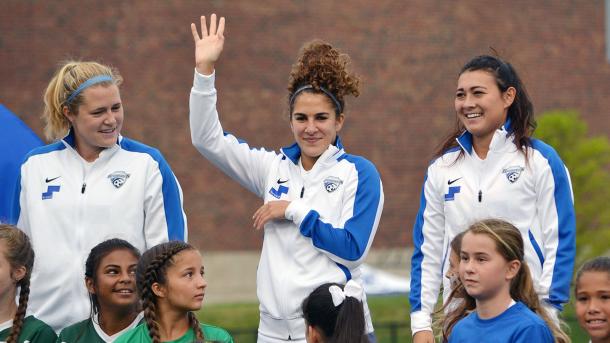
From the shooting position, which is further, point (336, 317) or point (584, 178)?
point (584, 178)

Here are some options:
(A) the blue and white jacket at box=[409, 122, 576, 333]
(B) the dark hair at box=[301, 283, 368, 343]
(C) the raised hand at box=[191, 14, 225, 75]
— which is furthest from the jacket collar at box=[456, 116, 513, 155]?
(C) the raised hand at box=[191, 14, 225, 75]

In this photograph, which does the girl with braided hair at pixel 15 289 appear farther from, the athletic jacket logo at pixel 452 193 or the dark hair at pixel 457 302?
the athletic jacket logo at pixel 452 193

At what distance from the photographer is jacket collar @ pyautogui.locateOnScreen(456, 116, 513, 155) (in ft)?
21.0

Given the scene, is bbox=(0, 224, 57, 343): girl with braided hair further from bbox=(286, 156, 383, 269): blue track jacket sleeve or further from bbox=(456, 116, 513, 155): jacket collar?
bbox=(456, 116, 513, 155): jacket collar

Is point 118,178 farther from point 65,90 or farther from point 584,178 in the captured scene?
point 584,178

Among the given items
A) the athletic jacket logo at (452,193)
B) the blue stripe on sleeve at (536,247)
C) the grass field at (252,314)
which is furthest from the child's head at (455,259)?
the grass field at (252,314)

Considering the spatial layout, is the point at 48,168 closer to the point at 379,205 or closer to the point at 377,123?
the point at 379,205

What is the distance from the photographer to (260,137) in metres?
28.2

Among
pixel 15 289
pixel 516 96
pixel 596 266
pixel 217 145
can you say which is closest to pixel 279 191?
pixel 217 145

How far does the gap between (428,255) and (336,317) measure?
116 centimetres

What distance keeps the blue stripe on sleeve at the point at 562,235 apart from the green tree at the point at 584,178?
14660mm

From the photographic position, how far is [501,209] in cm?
628

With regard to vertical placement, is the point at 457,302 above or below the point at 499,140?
below

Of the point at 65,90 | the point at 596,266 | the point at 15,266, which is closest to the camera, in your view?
the point at 596,266
